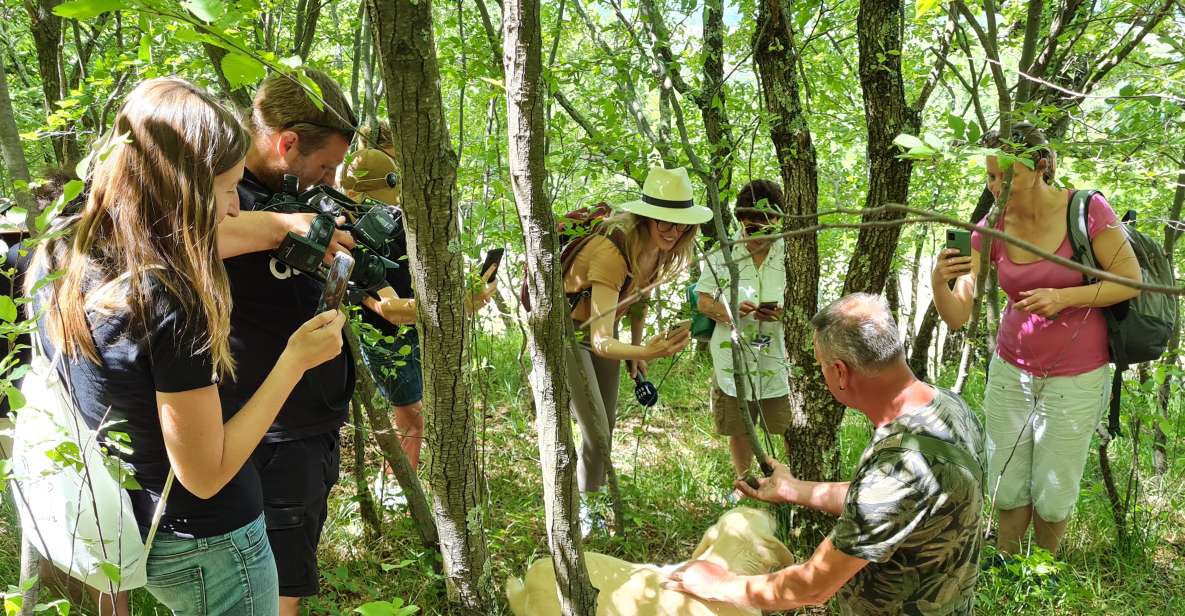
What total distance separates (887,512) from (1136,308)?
6.17 feet

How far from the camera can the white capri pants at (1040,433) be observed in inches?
120

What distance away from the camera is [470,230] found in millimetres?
3223

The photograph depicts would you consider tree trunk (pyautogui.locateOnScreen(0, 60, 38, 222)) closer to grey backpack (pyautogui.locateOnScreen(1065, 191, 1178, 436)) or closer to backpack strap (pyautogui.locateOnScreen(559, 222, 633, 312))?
backpack strap (pyautogui.locateOnScreen(559, 222, 633, 312))

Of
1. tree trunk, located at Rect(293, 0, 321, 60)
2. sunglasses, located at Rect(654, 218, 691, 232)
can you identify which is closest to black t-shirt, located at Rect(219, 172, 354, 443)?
tree trunk, located at Rect(293, 0, 321, 60)

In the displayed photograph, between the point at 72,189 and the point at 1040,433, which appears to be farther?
the point at 1040,433

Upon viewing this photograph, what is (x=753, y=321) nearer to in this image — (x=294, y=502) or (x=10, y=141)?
(x=294, y=502)

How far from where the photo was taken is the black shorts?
1.98 metres

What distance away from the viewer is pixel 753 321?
399 cm

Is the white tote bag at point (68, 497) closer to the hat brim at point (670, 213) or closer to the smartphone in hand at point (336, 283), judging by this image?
the smartphone in hand at point (336, 283)

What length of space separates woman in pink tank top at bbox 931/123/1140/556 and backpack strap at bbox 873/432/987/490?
1276mm

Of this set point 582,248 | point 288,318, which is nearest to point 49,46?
point 582,248

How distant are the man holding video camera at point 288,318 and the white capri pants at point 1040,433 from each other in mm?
2673

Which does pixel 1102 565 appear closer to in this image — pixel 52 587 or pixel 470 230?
pixel 470 230

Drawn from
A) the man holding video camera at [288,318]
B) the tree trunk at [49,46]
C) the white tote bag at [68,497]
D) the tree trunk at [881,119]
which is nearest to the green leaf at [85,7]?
the man holding video camera at [288,318]
